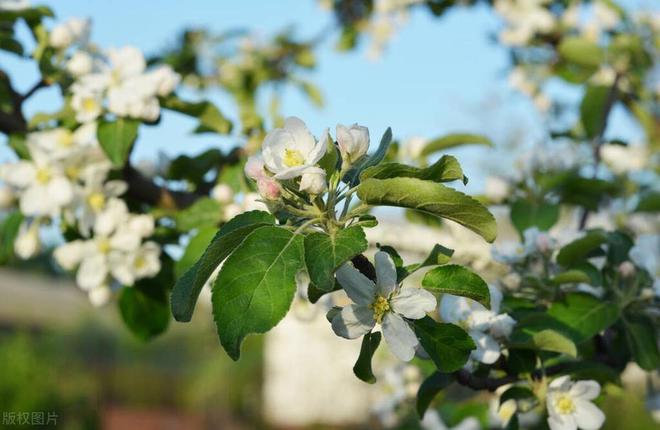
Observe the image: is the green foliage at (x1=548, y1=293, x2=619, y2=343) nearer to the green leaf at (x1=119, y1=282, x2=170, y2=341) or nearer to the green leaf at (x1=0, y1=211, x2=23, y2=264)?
the green leaf at (x1=119, y1=282, x2=170, y2=341)

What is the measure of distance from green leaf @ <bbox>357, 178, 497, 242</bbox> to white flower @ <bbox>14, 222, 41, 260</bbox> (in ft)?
3.48

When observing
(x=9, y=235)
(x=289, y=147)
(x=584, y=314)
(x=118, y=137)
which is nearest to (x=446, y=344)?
(x=289, y=147)

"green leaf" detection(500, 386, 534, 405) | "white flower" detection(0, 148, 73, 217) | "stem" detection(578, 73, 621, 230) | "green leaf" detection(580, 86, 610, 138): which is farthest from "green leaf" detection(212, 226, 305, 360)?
"green leaf" detection(580, 86, 610, 138)

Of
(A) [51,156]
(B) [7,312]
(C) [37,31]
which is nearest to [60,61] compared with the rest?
(C) [37,31]

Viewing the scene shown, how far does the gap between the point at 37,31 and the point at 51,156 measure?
14.3 inches

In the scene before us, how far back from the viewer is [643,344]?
1.36 metres

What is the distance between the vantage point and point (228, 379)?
570 inches

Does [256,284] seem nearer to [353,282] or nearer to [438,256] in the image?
[353,282]

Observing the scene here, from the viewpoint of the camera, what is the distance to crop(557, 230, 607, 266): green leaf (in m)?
1.36

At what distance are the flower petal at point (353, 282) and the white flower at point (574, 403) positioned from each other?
433 mm

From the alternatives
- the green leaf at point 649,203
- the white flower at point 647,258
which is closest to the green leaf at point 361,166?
the white flower at point 647,258

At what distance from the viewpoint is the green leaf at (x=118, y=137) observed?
1.65 meters

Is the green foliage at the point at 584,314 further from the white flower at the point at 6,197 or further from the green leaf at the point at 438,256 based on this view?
the white flower at the point at 6,197

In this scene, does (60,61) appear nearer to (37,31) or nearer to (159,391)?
(37,31)
